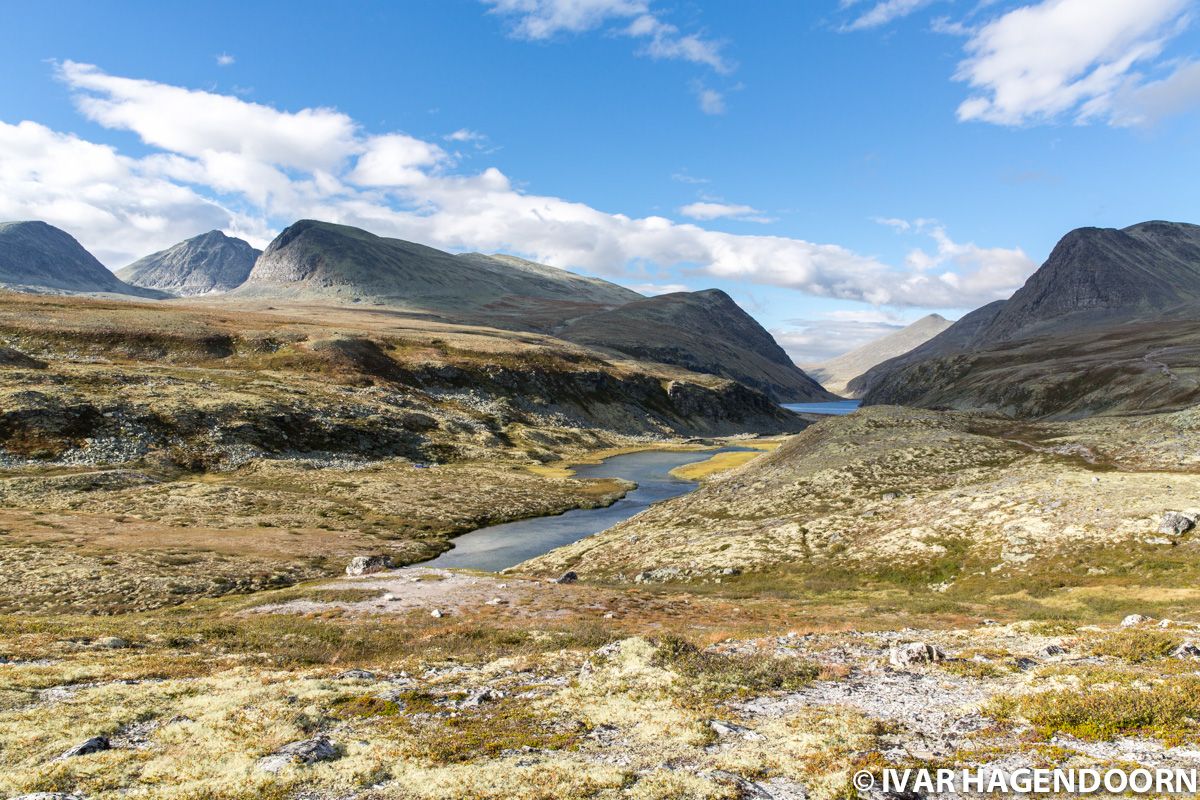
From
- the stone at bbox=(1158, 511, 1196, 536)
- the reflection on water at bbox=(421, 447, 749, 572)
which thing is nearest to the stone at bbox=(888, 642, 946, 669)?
the stone at bbox=(1158, 511, 1196, 536)

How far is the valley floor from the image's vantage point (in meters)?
14.3

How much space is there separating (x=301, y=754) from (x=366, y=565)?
1485 inches

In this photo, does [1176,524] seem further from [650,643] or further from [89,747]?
[89,747]

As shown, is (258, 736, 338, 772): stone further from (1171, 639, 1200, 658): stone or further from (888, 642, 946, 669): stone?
(1171, 639, 1200, 658): stone

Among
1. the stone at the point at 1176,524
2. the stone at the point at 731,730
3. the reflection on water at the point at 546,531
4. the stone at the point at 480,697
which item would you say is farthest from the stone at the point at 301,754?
the stone at the point at 1176,524

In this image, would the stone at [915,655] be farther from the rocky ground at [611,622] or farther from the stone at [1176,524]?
the stone at [1176,524]

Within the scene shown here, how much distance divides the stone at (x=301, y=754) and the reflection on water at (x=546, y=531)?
1584 inches

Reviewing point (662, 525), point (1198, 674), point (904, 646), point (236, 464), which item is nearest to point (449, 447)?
point (236, 464)

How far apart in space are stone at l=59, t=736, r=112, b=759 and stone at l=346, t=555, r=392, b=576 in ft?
110

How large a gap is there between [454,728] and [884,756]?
11100mm

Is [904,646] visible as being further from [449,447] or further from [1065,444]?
[449,447]

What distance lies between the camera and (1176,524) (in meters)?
37.0

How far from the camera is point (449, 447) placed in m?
114

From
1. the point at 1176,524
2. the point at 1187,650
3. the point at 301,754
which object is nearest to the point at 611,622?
the point at 301,754
